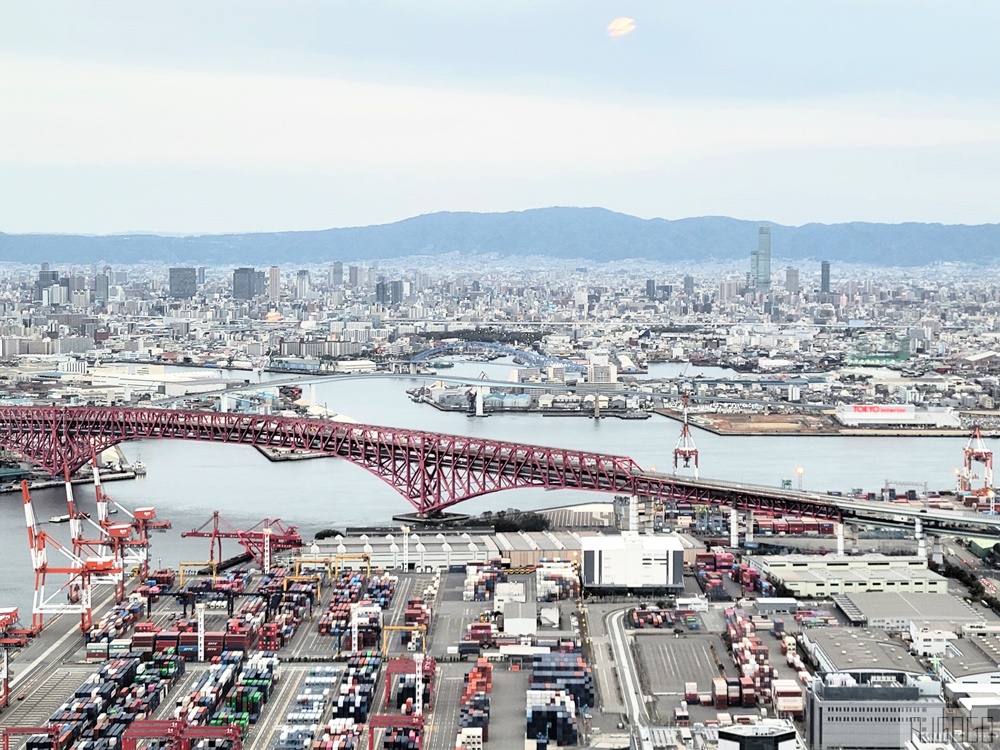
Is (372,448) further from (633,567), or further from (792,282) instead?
(792,282)

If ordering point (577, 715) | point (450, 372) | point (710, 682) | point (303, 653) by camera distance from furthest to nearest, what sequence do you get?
point (450, 372)
point (303, 653)
point (710, 682)
point (577, 715)

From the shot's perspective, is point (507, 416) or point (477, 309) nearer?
point (507, 416)

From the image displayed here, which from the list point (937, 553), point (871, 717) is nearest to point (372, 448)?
point (937, 553)

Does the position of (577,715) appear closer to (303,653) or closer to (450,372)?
(303,653)

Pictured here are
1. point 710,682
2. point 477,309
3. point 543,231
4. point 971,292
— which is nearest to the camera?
point 710,682

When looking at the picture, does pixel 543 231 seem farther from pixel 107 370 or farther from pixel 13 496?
pixel 13 496

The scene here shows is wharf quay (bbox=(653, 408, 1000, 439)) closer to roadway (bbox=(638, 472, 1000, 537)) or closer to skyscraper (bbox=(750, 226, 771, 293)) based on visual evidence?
roadway (bbox=(638, 472, 1000, 537))

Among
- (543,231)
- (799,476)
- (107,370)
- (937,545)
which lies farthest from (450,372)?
(543,231)

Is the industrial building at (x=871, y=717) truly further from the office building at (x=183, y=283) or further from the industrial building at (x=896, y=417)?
the office building at (x=183, y=283)
